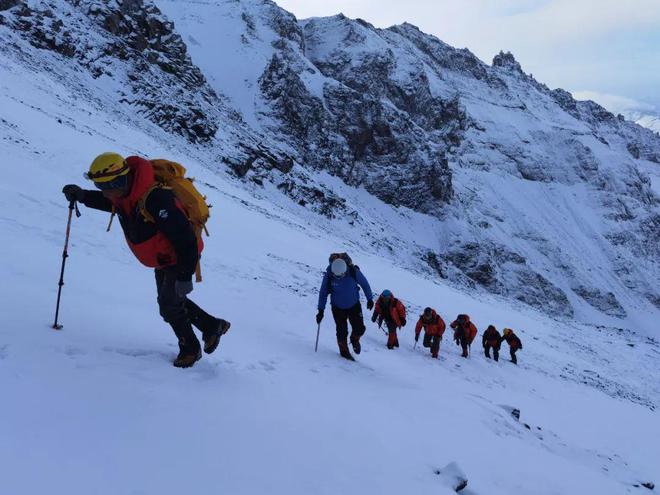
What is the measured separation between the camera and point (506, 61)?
141 meters

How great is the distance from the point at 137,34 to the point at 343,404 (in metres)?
52.0

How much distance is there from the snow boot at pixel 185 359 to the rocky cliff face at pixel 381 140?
3779 cm

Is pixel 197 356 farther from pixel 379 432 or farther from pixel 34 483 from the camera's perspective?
pixel 34 483

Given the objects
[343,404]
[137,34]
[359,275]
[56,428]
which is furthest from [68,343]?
[137,34]

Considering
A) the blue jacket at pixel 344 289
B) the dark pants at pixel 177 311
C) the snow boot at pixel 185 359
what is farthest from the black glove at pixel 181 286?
the blue jacket at pixel 344 289

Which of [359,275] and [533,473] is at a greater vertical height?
[359,275]

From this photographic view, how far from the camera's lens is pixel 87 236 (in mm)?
10852

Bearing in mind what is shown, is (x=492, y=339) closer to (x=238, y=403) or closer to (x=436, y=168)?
(x=238, y=403)

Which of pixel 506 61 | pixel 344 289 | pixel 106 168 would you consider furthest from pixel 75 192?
pixel 506 61

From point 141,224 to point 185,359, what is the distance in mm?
1462

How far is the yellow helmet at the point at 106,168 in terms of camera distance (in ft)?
13.2

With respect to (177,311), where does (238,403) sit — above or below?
below

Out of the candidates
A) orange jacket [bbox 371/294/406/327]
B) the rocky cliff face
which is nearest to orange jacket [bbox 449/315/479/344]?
orange jacket [bbox 371/294/406/327]

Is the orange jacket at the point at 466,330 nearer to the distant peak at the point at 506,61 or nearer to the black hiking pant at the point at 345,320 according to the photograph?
the black hiking pant at the point at 345,320
